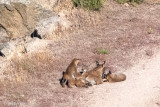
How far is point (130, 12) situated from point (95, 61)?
155 inches

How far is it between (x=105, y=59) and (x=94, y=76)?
136 centimetres

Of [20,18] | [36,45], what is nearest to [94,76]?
[36,45]

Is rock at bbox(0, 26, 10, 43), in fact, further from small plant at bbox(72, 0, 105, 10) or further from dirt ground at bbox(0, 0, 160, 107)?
small plant at bbox(72, 0, 105, 10)

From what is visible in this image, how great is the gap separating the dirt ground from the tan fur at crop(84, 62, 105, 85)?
0.18 meters

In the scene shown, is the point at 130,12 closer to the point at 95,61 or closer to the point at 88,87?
the point at 95,61

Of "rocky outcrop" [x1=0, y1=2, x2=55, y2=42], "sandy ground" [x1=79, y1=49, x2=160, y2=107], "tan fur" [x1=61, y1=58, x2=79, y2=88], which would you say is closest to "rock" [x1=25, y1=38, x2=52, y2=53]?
"rocky outcrop" [x1=0, y1=2, x2=55, y2=42]

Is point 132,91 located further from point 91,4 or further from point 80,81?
point 91,4

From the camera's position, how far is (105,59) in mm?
11992

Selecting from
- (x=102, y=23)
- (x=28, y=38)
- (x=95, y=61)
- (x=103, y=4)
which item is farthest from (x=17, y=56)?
(x=103, y=4)

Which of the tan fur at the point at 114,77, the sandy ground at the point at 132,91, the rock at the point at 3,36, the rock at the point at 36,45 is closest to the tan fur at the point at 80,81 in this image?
the sandy ground at the point at 132,91

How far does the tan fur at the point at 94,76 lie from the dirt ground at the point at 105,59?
0.58 ft

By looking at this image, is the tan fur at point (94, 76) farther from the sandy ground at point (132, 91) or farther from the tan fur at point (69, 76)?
the tan fur at point (69, 76)

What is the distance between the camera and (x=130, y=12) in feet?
49.1

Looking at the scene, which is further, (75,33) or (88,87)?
(75,33)
